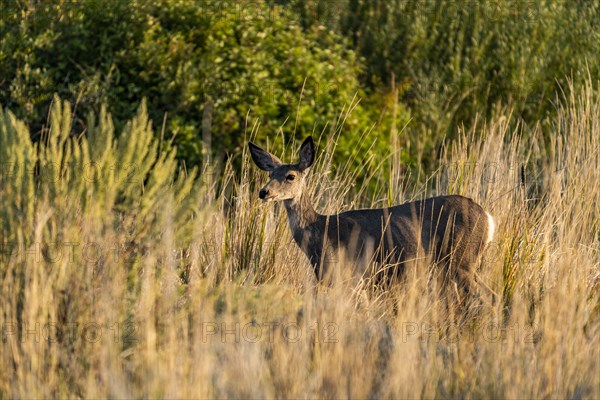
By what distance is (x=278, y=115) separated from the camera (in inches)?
494

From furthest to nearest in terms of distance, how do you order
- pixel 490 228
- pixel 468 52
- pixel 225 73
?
pixel 468 52 → pixel 225 73 → pixel 490 228

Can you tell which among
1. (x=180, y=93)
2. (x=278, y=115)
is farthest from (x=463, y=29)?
(x=180, y=93)

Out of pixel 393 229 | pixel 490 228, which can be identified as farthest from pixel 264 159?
pixel 490 228

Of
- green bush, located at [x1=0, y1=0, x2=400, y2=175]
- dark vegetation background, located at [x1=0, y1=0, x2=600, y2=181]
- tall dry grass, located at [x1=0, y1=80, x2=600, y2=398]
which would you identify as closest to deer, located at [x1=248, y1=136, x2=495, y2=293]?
tall dry grass, located at [x1=0, y1=80, x2=600, y2=398]

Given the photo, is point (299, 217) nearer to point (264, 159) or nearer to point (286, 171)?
point (286, 171)

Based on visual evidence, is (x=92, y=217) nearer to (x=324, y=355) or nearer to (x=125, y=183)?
(x=125, y=183)

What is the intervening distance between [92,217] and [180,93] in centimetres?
734

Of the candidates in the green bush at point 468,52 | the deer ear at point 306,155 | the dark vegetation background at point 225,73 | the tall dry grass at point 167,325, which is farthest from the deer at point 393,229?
the green bush at point 468,52

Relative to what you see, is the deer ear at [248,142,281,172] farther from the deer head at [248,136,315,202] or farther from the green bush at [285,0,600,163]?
the green bush at [285,0,600,163]

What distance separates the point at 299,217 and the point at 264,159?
54cm

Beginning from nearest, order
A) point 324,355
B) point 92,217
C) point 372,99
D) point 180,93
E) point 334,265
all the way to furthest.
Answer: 1. point 324,355
2. point 92,217
3. point 334,265
4. point 180,93
5. point 372,99

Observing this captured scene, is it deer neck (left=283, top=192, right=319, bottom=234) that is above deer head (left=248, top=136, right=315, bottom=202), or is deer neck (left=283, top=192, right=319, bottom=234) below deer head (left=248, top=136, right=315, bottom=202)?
below

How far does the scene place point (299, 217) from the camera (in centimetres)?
746

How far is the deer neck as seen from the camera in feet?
24.4
